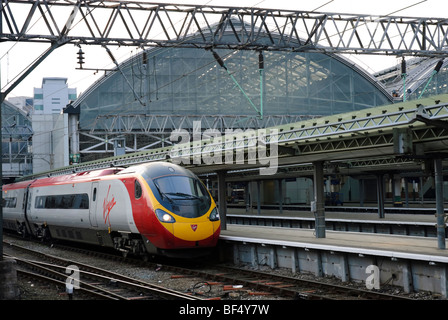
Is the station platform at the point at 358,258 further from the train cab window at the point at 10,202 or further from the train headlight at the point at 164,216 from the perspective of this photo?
the train cab window at the point at 10,202

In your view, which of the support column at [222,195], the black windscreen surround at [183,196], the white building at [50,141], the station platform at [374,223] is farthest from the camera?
the white building at [50,141]

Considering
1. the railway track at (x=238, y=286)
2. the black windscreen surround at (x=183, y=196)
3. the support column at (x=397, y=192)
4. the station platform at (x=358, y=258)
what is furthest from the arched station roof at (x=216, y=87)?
the railway track at (x=238, y=286)

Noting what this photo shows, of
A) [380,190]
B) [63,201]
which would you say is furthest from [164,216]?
[380,190]

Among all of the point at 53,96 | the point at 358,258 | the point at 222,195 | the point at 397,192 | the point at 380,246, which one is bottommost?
the point at 358,258

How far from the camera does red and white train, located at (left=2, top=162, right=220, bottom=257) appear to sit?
17.3 m

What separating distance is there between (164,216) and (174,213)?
1.09ft

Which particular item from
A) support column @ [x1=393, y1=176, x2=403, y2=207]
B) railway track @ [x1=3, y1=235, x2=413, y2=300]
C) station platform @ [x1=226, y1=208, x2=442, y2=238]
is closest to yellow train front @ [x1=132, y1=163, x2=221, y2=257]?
railway track @ [x1=3, y1=235, x2=413, y2=300]

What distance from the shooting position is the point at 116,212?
759 inches

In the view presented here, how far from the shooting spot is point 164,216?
675 inches

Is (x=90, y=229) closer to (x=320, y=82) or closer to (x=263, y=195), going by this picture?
(x=320, y=82)

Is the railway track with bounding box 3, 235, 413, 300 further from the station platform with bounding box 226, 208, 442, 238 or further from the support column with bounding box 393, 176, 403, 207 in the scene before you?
the support column with bounding box 393, 176, 403, 207

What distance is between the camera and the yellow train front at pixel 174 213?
17172 mm

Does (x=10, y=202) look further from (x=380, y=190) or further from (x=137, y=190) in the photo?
(x=380, y=190)
